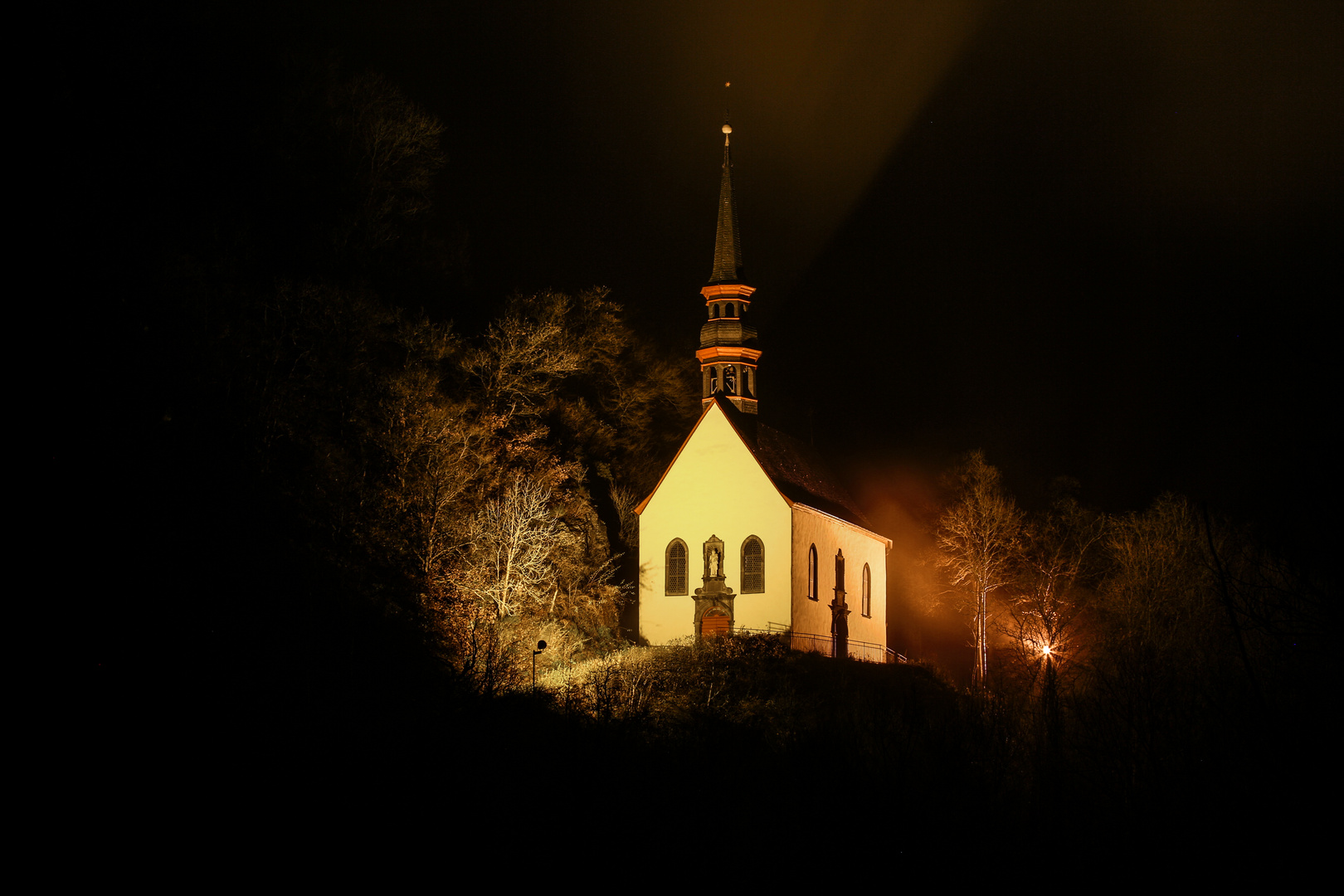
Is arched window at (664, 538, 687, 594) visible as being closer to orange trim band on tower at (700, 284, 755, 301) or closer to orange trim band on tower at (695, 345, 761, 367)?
orange trim band on tower at (695, 345, 761, 367)

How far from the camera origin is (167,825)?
57.4 ft

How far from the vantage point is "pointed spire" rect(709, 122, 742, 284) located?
45562mm

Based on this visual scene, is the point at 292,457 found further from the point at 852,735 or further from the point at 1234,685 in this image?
the point at 1234,685

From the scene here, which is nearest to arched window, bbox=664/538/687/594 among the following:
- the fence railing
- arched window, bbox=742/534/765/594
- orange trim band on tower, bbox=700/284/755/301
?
arched window, bbox=742/534/765/594

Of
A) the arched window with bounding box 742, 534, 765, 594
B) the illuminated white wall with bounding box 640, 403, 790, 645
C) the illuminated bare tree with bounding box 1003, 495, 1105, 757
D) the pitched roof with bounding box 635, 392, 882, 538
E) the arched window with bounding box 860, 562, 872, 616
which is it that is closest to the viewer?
the illuminated bare tree with bounding box 1003, 495, 1105, 757

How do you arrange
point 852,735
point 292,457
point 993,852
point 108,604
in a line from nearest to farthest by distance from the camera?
point 993,852 < point 852,735 < point 108,604 < point 292,457

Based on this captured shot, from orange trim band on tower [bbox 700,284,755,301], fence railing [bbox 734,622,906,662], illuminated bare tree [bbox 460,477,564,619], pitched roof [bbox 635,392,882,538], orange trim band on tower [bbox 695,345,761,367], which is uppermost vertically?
orange trim band on tower [bbox 700,284,755,301]

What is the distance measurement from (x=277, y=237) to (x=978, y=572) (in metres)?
26.1

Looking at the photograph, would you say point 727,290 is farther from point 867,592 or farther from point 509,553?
point 509,553

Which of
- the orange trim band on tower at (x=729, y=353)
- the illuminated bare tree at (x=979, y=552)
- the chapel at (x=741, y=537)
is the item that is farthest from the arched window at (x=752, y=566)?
the illuminated bare tree at (x=979, y=552)

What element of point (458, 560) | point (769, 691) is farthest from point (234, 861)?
point (769, 691)

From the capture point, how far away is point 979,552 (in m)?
43.0

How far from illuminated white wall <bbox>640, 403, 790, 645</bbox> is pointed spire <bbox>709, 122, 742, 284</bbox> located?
751 centimetres

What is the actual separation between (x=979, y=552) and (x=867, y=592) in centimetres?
433
